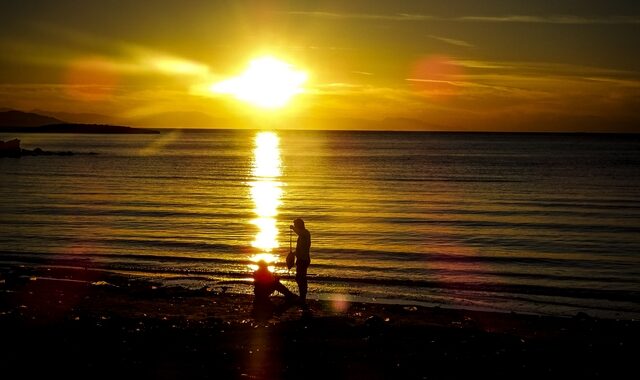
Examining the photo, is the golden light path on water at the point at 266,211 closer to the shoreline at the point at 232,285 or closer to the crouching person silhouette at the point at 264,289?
the shoreline at the point at 232,285

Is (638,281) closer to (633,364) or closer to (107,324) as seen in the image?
(633,364)

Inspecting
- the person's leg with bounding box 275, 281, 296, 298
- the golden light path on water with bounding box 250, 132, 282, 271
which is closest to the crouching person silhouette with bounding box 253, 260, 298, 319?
the person's leg with bounding box 275, 281, 296, 298

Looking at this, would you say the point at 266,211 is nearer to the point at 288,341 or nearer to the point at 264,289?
the point at 264,289

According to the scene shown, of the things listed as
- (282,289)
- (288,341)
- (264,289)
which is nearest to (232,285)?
(282,289)

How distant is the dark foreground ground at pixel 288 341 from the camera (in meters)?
11.4

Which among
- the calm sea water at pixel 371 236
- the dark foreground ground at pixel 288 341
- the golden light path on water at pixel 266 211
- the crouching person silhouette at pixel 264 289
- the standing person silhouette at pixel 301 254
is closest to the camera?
the dark foreground ground at pixel 288 341

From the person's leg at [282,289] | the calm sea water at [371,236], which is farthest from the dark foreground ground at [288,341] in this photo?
the calm sea water at [371,236]

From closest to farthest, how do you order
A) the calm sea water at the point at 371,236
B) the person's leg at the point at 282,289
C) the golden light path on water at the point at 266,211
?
1. the person's leg at the point at 282,289
2. the calm sea water at the point at 371,236
3. the golden light path on water at the point at 266,211

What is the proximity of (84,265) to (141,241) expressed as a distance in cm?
557

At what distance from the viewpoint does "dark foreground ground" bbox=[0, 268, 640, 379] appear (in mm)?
11406

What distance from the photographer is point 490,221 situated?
126 feet

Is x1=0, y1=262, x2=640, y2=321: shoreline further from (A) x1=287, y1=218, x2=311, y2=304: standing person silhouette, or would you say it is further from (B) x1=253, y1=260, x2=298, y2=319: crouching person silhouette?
(B) x1=253, y1=260, x2=298, y2=319: crouching person silhouette

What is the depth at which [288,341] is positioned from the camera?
43.4 ft

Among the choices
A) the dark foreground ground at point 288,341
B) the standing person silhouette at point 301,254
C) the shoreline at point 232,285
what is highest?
the standing person silhouette at point 301,254
